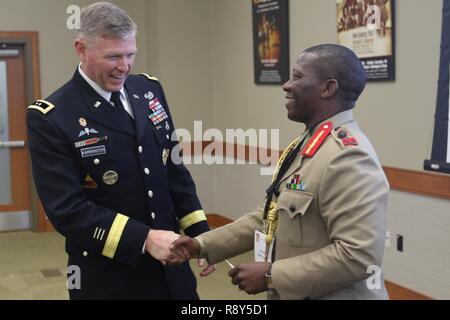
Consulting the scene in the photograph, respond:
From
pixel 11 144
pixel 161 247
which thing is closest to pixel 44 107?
pixel 161 247

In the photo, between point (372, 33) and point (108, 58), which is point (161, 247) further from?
point (372, 33)

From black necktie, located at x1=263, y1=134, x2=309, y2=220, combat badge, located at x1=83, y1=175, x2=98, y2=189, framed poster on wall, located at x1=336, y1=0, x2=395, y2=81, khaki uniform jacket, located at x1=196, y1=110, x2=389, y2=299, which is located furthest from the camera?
framed poster on wall, located at x1=336, y1=0, x2=395, y2=81

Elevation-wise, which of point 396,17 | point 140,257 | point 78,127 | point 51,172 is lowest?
point 140,257

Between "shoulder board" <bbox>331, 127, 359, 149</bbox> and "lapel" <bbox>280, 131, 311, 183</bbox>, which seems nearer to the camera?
"shoulder board" <bbox>331, 127, 359, 149</bbox>

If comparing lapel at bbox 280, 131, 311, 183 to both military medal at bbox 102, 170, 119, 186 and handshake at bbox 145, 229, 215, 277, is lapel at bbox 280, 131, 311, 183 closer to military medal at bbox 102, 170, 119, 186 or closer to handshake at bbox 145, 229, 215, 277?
handshake at bbox 145, 229, 215, 277

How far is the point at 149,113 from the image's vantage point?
7.64 feet

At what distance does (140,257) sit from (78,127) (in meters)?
0.46

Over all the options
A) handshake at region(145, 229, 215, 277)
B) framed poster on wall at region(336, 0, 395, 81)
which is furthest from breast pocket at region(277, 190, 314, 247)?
framed poster on wall at region(336, 0, 395, 81)

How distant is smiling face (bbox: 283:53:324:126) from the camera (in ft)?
5.89

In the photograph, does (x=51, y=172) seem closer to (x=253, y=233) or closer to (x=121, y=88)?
(x=121, y=88)

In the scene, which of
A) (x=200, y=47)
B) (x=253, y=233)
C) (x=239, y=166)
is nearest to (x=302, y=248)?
Result: (x=253, y=233)

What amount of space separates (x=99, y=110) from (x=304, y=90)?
0.71m

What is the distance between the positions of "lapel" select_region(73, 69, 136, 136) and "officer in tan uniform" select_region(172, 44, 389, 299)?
22.5 inches

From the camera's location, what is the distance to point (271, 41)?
A: 5953 millimetres
